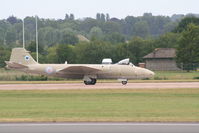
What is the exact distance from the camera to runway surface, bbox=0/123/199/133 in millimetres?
17469

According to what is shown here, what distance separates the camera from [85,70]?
172 feet

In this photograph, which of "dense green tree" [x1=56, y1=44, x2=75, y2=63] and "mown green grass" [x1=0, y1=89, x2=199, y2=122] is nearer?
"mown green grass" [x1=0, y1=89, x2=199, y2=122]

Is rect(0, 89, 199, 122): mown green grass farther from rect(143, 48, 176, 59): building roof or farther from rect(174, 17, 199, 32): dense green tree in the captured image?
rect(174, 17, 199, 32): dense green tree

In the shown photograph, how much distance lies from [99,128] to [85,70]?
34219 millimetres

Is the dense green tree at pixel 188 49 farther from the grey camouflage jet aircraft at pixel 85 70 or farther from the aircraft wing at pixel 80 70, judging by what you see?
the aircraft wing at pixel 80 70

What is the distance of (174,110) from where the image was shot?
25141 mm

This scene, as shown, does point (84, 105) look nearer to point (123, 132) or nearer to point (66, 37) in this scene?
point (123, 132)

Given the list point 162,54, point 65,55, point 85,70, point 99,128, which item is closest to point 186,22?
point 162,54

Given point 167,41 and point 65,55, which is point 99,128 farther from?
point 167,41

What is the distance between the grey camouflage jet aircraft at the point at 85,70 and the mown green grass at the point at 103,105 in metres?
13.0

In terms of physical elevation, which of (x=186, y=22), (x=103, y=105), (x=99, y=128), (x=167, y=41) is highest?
(x=186, y=22)

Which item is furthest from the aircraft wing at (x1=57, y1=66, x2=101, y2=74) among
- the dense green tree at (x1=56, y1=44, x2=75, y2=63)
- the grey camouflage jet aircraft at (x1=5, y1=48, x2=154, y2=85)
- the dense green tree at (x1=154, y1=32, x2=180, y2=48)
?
the dense green tree at (x1=154, y1=32, x2=180, y2=48)

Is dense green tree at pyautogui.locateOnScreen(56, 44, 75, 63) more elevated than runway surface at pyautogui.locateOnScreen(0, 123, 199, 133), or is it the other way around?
dense green tree at pyautogui.locateOnScreen(56, 44, 75, 63)

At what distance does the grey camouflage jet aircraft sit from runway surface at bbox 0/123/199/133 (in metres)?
31.3
